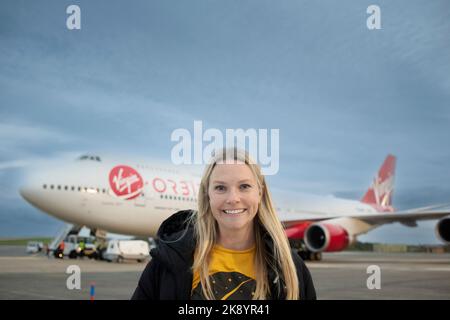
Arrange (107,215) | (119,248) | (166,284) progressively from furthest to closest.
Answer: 1. (119,248)
2. (107,215)
3. (166,284)

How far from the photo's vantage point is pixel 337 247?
55.3 ft

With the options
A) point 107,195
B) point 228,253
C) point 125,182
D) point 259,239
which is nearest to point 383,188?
point 125,182

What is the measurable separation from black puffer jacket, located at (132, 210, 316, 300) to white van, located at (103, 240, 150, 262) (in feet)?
48.7

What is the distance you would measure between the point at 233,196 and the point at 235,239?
0.61 ft

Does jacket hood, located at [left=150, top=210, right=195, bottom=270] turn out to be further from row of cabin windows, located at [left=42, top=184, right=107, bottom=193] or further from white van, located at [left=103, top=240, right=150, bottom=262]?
white van, located at [left=103, top=240, right=150, bottom=262]

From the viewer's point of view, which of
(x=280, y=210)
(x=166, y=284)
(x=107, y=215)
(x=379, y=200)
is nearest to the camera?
(x=166, y=284)

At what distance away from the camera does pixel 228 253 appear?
1714mm

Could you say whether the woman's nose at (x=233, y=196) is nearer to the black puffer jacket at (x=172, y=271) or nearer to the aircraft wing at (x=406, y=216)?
the black puffer jacket at (x=172, y=271)

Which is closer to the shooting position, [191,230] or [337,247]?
[191,230]

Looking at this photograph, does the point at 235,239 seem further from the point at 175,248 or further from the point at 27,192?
the point at 27,192

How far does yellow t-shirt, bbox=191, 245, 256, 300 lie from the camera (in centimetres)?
165
